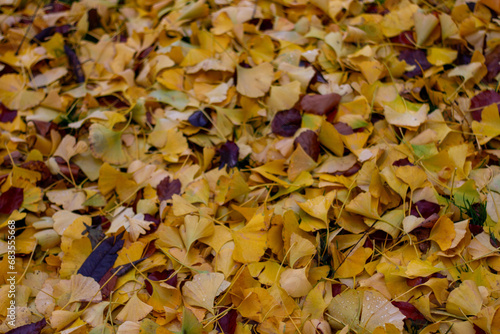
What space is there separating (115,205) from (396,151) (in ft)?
2.07

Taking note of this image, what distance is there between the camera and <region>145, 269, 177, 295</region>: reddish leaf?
75 cm

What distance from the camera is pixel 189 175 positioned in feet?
3.01

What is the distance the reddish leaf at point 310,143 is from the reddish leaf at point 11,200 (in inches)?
24.7

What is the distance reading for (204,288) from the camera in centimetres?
72

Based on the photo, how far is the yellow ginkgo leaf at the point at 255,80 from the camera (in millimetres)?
993

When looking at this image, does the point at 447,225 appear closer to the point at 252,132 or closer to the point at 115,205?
the point at 252,132

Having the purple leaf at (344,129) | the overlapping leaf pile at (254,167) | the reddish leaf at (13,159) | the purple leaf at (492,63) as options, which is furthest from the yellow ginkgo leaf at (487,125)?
the reddish leaf at (13,159)

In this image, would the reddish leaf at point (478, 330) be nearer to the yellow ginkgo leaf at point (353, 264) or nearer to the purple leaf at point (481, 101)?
the yellow ginkgo leaf at point (353, 264)

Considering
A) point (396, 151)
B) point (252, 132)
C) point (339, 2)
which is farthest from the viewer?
point (339, 2)

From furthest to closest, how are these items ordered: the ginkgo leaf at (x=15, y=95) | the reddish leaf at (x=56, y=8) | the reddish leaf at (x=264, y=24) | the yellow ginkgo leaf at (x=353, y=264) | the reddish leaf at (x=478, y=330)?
the reddish leaf at (x=56, y=8), the reddish leaf at (x=264, y=24), the ginkgo leaf at (x=15, y=95), the yellow ginkgo leaf at (x=353, y=264), the reddish leaf at (x=478, y=330)

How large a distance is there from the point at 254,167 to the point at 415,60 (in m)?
0.51

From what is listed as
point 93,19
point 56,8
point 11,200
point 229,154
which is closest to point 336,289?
point 229,154

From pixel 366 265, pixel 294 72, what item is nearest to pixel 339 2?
pixel 294 72

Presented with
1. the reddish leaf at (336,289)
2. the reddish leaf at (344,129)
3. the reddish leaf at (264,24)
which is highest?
the reddish leaf at (264,24)
